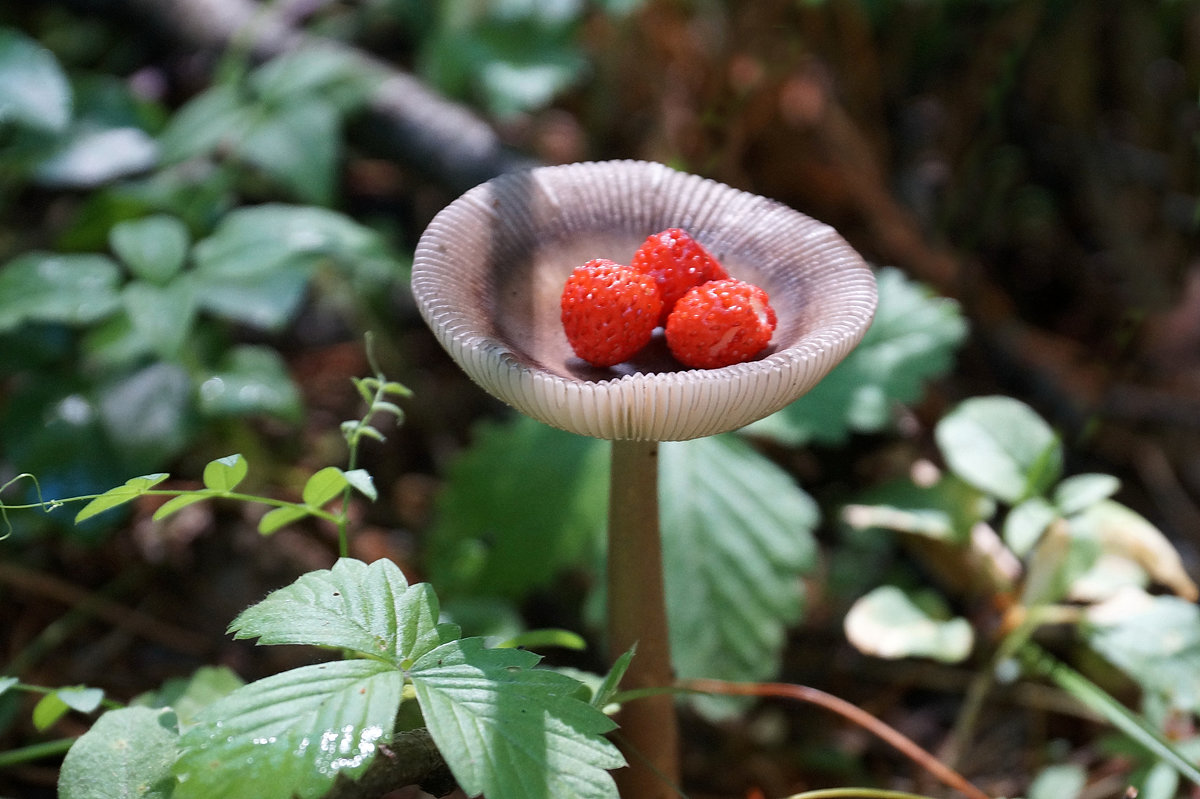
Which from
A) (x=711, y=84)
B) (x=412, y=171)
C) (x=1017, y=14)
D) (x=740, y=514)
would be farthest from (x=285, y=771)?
(x=1017, y=14)

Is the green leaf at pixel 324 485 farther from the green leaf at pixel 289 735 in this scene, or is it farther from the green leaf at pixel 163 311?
the green leaf at pixel 163 311

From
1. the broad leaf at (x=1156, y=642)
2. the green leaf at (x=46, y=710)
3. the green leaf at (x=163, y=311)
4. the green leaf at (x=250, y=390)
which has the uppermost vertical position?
the green leaf at (x=163, y=311)

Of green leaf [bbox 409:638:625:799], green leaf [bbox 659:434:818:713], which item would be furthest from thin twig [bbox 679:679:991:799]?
green leaf [bbox 409:638:625:799]

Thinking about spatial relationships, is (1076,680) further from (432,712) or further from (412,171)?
(412,171)

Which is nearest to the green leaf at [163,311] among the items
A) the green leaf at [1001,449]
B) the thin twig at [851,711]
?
the thin twig at [851,711]

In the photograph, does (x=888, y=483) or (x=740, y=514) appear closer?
(x=740, y=514)

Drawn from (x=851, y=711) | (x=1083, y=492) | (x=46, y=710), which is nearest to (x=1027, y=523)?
(x=1083, y=492)

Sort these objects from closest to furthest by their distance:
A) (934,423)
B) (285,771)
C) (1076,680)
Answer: (285,771), (1076,680), (934,423)
